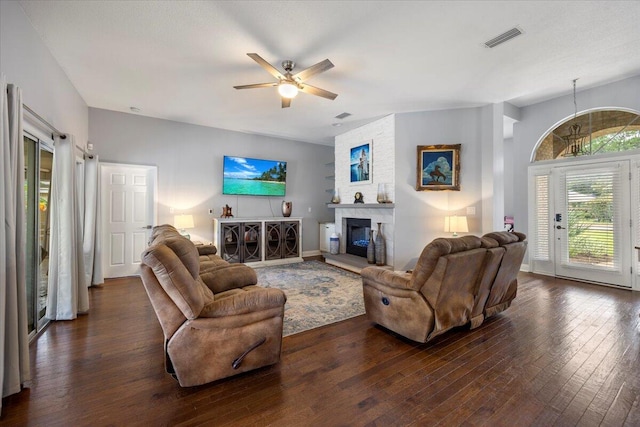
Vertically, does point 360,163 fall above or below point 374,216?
above

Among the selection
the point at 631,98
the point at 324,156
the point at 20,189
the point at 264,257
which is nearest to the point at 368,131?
the point at 324,156

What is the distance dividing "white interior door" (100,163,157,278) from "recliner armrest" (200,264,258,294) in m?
2.84

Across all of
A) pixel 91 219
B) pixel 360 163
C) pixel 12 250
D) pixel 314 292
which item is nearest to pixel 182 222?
pixel 91 219

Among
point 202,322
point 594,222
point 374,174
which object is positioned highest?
point 374,174

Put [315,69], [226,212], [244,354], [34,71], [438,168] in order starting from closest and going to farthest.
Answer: [244,354] < [34,71] < [315,69] < [438,168] < [226,212]

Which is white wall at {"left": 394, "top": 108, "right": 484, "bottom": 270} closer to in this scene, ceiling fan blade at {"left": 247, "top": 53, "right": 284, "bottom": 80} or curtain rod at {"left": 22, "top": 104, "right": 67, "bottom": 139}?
ceiling fan blade at {"left": 247, "top": 53, "right": 284, "bottom": 80}

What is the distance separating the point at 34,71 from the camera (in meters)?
2.61

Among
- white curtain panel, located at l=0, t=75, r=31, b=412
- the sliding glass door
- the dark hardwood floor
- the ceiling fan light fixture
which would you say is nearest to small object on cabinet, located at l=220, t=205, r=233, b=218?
the sliding glass door

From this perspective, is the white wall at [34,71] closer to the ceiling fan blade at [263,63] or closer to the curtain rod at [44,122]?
the curtain rod at [44,122]

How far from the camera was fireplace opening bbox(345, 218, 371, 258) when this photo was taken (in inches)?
224

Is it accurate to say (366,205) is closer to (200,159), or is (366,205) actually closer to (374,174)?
(374,174)

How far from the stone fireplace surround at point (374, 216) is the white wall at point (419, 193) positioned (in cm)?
13

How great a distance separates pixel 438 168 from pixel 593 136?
8.06 ft

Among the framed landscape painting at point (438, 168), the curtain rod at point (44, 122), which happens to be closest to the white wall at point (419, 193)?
the framed landscape painting at point (438, 168)
